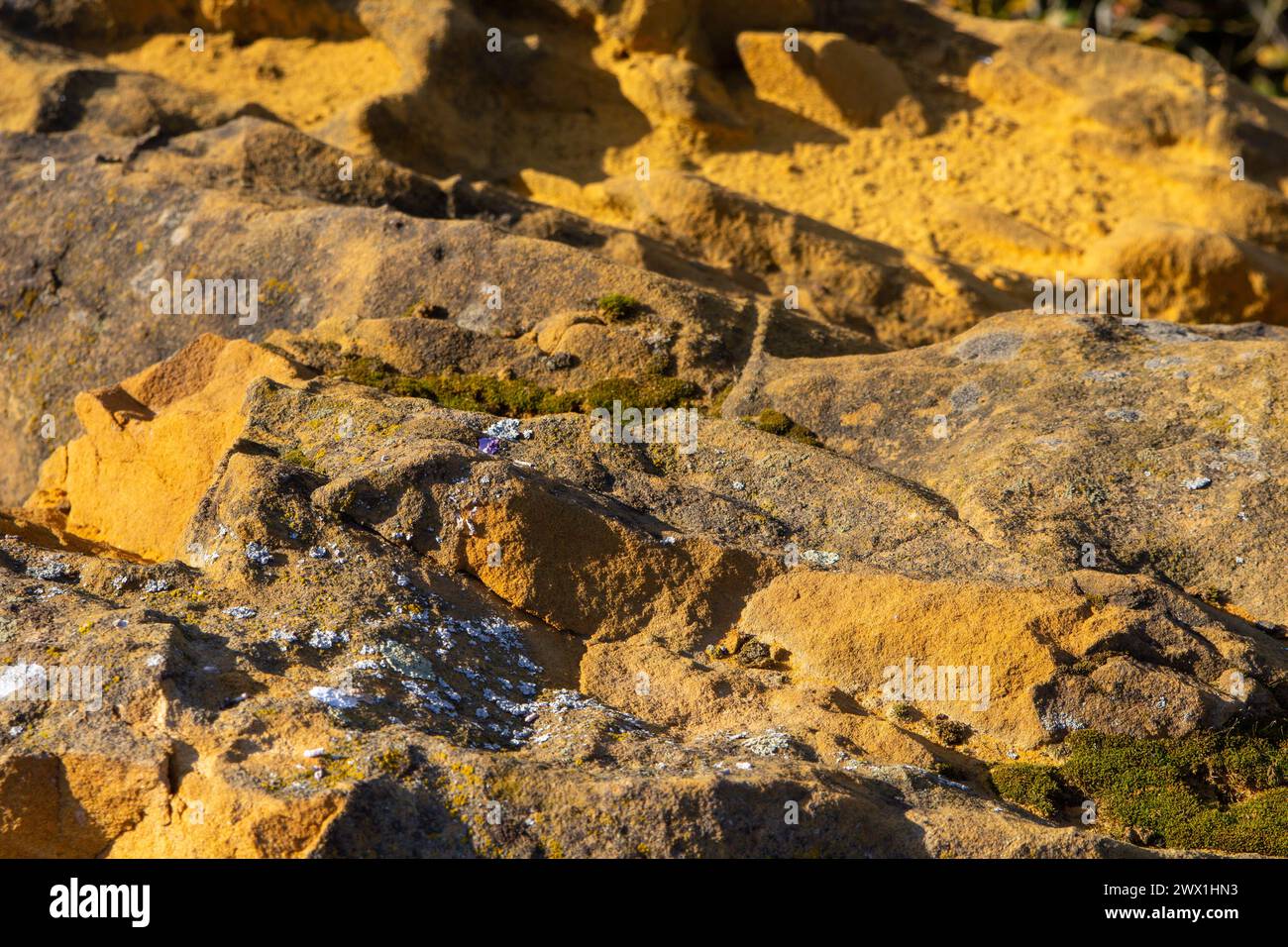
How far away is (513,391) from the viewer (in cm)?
1489

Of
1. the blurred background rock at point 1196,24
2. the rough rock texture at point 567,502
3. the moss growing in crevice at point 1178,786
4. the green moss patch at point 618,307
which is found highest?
the blurred background rock at point 1196,24

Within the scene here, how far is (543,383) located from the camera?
1519cm

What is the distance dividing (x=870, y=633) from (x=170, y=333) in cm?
1037

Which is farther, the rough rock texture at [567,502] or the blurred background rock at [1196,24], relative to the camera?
the blurred background rock at [1196,24]

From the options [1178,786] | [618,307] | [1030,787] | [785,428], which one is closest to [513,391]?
[618,307]

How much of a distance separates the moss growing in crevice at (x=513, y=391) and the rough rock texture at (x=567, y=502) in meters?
0.07

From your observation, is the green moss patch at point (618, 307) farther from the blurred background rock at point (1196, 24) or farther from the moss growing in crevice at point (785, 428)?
the blurred background rock at point (1196, 24)

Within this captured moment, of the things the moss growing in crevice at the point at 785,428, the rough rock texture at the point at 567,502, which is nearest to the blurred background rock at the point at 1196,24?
the rough rock texture at the point at 567,502

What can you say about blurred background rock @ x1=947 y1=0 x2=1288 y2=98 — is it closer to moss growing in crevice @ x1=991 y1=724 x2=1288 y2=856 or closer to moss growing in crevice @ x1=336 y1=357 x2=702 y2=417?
moss growing in crevice @ x1=336 y1=357 x2=702 y2=417

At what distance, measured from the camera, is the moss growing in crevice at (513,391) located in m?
14.7

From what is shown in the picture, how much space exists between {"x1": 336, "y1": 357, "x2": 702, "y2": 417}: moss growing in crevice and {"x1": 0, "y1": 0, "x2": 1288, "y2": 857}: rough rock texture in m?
0.07

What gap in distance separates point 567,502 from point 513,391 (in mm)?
3717

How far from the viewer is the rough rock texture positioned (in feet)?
28.1
